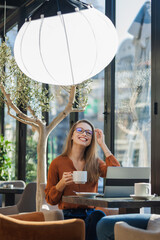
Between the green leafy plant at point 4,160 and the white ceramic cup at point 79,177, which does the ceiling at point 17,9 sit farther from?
the white ceramic cup at point 79,177

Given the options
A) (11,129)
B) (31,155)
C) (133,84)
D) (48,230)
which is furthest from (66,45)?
(11,129)

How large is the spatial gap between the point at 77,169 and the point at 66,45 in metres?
1.04

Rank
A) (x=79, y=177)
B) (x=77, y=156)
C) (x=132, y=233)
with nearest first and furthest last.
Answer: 1. (x=132, y=233)
2. (x=79, y=177)
3. (x=77, y=156)

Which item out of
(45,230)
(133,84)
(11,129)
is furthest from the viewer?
(11,129)

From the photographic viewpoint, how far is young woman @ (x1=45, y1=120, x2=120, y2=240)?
11.7 feet

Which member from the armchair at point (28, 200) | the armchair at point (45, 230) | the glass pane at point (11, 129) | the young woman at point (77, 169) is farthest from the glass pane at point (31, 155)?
the armchair at point (45, 230)

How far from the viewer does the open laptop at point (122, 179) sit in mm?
3293

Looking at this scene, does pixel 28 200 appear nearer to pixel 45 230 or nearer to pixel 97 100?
pixel 97 100

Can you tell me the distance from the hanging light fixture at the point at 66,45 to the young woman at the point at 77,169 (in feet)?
1.68

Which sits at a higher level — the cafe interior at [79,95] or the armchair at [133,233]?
the cafe interior at [79,95]

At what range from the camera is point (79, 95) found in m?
6.07

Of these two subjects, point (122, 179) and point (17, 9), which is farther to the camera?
point (17, 9)

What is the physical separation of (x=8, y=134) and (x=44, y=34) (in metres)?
6.10

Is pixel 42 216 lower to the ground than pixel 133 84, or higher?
lower
